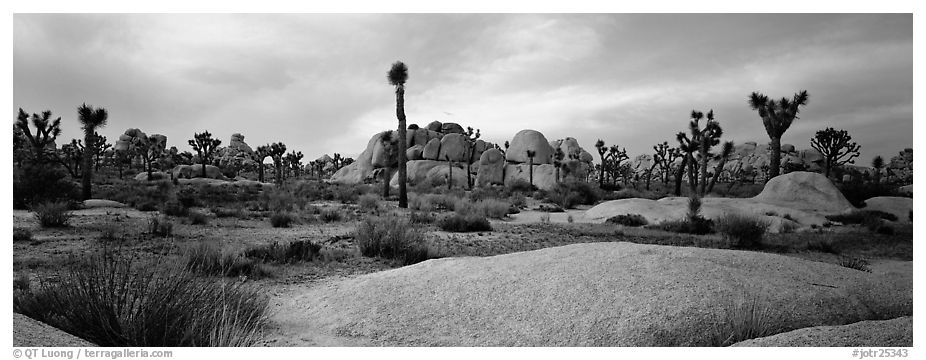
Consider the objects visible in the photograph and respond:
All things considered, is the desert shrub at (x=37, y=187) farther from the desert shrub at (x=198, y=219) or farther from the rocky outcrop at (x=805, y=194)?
the rocky outcrop at (x=805, y=194)

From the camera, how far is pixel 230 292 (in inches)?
180

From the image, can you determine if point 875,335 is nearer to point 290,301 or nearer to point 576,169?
point 290,301

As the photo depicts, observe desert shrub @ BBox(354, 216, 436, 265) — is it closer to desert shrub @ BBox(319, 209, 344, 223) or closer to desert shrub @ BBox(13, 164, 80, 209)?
desert shrub @ BBox(319, 209, 344, 223)

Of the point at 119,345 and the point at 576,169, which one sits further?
the point at 576,169

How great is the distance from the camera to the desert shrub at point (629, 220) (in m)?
16.0

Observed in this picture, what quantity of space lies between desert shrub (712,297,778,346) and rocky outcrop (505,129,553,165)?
2061 inches

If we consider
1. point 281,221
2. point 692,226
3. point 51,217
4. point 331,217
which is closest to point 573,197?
point 692,226

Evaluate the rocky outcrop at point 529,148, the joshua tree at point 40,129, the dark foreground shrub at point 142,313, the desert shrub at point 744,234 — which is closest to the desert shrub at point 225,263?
the dark foreground shrub at point 142,313

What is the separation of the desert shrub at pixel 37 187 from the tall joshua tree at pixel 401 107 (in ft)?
37.4

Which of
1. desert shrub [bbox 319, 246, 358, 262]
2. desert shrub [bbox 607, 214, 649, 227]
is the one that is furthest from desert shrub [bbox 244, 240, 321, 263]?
desert shrub [bbox 607, 214, 649, 227]

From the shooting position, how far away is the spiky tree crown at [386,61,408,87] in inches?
836
